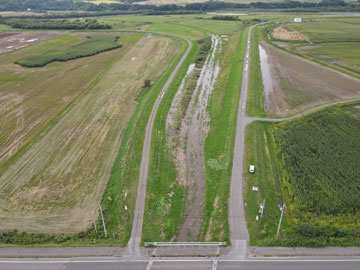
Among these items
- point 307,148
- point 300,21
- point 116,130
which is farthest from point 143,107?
point 300,21

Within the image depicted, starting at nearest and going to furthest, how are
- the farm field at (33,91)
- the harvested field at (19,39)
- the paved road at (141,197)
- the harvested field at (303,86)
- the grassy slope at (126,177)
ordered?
1. the paved road at (141,197)
2. the grassy slope at (126,177)
3. the farm field at (33,91)
4. the harvested field at (303,86)
5. the harvested field at (19,39)

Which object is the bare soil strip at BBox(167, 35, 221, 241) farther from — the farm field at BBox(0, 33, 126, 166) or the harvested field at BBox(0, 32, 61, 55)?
the harvested field at BBox(0, 32, 61, 55)

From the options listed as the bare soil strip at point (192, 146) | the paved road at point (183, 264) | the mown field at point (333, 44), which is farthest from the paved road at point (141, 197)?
the mown field at point (333, 44)

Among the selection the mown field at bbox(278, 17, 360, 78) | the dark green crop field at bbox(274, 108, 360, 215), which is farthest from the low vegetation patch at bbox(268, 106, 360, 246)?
the mown field at bbox(278, 17, 360, 78)

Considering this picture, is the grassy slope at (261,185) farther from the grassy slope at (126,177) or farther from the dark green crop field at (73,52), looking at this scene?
the dark green crop field at (73,52)

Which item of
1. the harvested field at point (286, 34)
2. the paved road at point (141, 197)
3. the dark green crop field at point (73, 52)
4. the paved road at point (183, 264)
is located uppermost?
the harvested field at point (286, 34)

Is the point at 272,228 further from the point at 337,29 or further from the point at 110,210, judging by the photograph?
the point at 337,29
